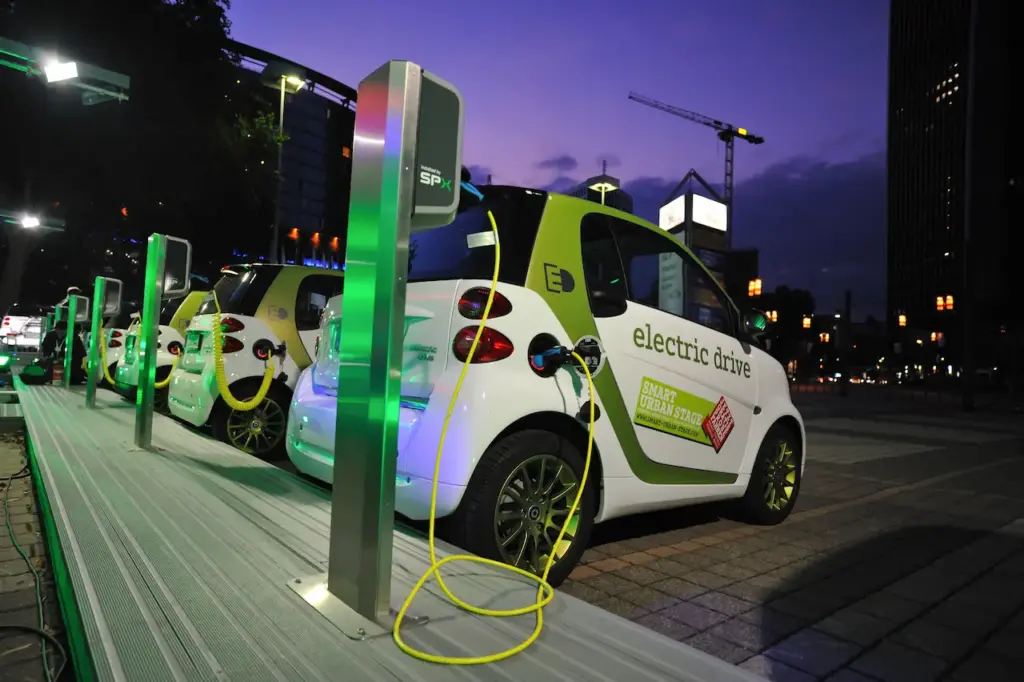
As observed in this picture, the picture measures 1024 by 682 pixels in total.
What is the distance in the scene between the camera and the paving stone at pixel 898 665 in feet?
7.75

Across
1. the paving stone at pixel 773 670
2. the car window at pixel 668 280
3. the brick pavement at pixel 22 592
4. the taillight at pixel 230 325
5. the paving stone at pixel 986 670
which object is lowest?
the brick pavement at pixel 22 592

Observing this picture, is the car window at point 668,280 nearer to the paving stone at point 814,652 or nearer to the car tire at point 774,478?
the car tire at point 774,478

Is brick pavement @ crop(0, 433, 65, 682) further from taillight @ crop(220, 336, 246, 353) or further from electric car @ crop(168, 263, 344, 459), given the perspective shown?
taillight @ crop(220, 336, 246, 353)

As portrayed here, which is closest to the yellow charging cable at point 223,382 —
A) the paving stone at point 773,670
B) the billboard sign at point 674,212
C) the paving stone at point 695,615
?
the paving stone at point 695,615

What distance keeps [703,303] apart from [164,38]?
53.1 feet

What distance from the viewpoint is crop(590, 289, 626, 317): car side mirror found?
10.3 feet

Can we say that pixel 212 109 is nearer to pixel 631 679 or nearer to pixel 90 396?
pixel 90 396

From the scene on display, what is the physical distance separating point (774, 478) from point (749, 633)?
1.88 meters

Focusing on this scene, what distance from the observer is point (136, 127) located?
14672 mm

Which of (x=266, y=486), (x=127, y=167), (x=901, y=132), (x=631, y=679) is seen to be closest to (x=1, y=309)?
(x=127, y=167)

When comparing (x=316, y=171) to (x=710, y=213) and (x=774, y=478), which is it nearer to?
(x=710, y=213)

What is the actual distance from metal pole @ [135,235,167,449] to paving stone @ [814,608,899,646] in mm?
4607

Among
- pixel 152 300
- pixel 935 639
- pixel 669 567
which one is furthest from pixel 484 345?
pixel 152 300

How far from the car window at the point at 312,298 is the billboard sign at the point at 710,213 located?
1075 cm
